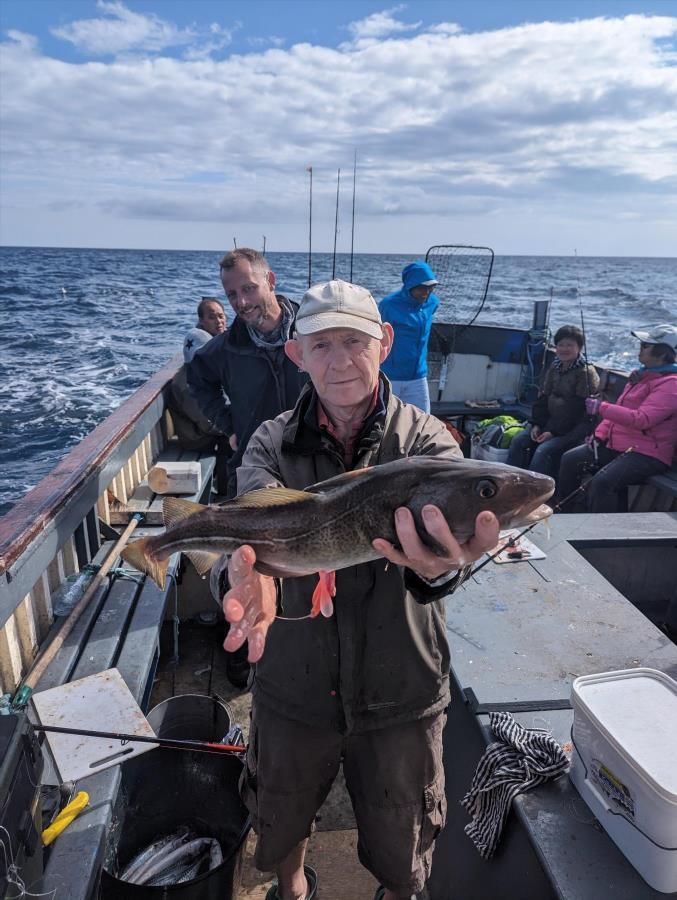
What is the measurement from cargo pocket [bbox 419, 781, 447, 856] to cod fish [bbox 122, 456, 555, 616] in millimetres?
1162

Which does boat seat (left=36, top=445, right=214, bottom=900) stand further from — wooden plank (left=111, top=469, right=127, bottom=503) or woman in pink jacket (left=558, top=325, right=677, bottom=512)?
woman in pink jacket (left=558, top=325, right=677, bottom=512)

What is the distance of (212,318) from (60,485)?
5274mm

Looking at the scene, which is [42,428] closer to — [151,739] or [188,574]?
[188,574]

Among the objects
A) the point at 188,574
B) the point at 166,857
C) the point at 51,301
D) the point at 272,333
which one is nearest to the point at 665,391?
the point at 272,333

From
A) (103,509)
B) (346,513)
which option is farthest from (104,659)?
(346,513)

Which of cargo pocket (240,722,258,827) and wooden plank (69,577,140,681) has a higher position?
cargo pocket (240,722,258,827)

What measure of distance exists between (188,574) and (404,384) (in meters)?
4.73

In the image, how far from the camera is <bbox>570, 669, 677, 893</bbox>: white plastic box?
252cm

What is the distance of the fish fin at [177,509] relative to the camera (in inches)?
111

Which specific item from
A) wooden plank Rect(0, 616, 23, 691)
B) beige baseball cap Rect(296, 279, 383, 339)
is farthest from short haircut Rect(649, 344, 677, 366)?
wooden plank Rect(0, 616, 23, 691)

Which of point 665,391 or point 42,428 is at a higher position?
point 665,391

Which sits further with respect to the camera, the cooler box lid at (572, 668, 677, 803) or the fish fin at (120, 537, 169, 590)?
the fish fin at (120, 537, 169, 590)

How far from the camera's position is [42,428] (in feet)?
47.8

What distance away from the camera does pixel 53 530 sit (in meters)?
4.48
